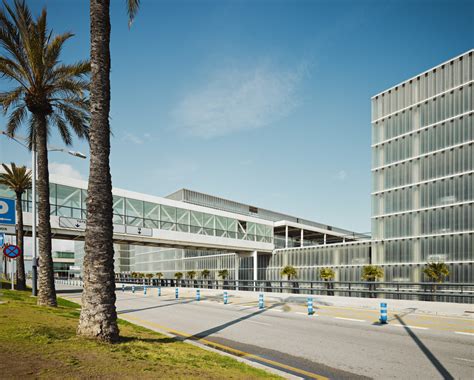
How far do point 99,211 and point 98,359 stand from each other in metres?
3.43

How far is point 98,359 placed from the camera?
7164 mm

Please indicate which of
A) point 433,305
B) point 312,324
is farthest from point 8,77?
point 433,305

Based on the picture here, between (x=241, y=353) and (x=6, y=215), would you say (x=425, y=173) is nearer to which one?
(x=241, y=353)

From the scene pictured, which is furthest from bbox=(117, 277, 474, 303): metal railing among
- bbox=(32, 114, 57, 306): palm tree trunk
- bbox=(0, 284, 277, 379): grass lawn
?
bbox=(32, 114, 57, 306): palm tree trunk

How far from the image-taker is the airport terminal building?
36.4m

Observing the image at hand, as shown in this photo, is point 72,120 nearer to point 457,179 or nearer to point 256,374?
point 256,374

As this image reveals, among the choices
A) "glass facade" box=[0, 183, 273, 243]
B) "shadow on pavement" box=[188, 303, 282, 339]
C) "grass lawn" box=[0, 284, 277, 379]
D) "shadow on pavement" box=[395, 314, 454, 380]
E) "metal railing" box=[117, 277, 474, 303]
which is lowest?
"metal railing" box=[117, 277, 474, 303]

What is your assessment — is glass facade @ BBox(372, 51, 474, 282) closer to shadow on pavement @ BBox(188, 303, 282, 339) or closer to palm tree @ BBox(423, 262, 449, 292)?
palm tree @ BBox(423, 262, 449, 292)

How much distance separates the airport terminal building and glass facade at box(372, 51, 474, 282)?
94mm

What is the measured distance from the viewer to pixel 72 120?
21.1 metres

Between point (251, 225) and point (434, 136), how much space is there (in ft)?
83.7

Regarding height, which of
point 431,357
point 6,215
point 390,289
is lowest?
point 390,289

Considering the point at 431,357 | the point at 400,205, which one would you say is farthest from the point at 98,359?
the point at 400,205

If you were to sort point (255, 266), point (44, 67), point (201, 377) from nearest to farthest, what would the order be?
1. point (201, 377)
2. point (44, 67)
3. point (255, 266)
